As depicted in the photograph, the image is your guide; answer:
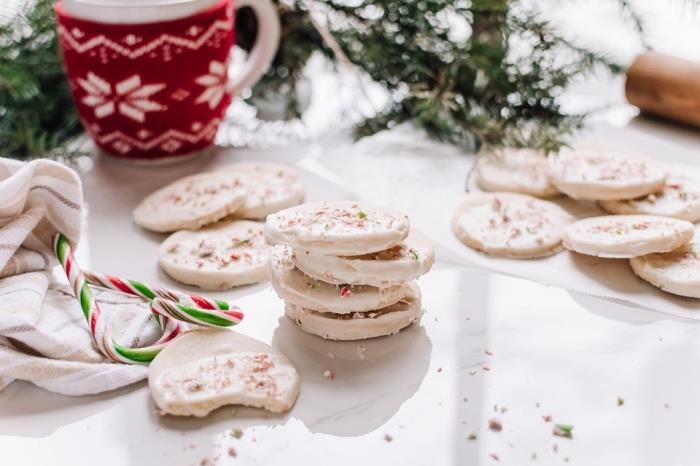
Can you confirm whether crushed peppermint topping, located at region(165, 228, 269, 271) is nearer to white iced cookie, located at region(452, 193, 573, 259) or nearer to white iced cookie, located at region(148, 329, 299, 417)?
white iced cookie, located at region(148, 329, 299, 417)

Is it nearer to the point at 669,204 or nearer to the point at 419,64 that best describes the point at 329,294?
the point at 669,204

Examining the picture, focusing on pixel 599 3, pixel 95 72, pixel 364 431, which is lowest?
pixel 364 431

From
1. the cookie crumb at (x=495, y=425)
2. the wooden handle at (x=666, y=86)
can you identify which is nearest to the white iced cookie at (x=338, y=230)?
the cookie crumb at (x=495, y=425)

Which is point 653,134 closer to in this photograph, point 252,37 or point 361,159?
point 361,159

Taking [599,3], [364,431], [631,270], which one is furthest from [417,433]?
[599,3]

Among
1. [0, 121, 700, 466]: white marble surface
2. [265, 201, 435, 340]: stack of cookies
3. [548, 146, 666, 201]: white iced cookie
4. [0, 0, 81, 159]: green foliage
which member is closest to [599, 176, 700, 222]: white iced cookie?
[548, 146, 666, 201]: white iced cookie

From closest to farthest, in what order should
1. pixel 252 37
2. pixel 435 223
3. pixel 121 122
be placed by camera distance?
1. pixel 435 223
2. pixel 121 122
3. pixel 252 37

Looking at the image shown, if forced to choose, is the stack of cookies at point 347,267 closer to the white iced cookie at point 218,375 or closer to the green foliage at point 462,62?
the white iced cookie at point 218,375
